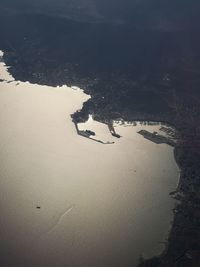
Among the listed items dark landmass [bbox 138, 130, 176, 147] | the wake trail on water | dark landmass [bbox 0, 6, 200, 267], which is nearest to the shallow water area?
the wake trail on water

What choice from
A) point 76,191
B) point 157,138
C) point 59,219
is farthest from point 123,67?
point 59,219

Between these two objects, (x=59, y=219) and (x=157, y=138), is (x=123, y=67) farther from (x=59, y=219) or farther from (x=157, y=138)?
(x=59, y=219)

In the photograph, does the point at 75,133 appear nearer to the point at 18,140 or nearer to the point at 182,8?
the point at 18,140

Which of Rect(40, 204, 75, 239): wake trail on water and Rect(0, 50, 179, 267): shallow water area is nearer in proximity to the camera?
Rect(0, 50, 179, 267): shallow water area

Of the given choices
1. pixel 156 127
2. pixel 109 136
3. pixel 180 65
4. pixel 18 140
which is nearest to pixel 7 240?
pixel 18 140

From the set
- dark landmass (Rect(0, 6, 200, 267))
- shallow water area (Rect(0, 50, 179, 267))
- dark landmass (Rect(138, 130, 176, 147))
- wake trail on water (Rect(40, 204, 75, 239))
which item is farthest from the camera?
dark landmass (Rect(0, 6, 200, 267))

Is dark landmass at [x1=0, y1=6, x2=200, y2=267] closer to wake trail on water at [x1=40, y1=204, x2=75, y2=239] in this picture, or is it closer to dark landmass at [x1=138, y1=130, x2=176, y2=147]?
dark landmass at [x1=138, y1=130, x2=176, y2=147]
